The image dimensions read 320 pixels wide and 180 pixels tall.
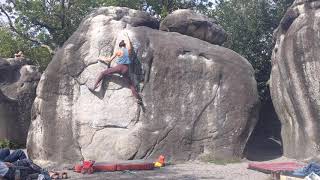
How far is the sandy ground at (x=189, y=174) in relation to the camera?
9289mm

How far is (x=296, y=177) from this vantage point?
8117 mm

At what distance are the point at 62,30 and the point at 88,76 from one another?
12.1 meters

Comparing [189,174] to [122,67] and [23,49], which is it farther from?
[23,49]

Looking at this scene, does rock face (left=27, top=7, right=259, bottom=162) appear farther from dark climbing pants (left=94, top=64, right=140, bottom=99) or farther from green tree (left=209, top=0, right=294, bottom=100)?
green tree (left=209, top=0, right=294, bottom=100)

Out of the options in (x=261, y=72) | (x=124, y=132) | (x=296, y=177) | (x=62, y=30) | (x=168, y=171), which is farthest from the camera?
(x=62, y=30)

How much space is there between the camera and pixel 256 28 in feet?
61.4

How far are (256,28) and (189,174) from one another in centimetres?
1027

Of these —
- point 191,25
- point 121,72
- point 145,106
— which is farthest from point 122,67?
point 191,25

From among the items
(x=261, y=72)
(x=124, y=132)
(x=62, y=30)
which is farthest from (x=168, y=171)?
(x=62, y=30)

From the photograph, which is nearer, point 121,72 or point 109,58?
point 121,72

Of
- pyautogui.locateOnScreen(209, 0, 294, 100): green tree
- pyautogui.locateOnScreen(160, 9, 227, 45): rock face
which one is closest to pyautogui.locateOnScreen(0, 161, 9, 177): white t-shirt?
pyautogui.locateOnScreen(160, 9, 227, 45): rock face

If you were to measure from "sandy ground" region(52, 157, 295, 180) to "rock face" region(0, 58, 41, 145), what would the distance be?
6891 millimetres

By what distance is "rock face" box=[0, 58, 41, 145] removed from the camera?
53.3 feet

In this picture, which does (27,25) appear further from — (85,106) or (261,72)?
(85,106)
